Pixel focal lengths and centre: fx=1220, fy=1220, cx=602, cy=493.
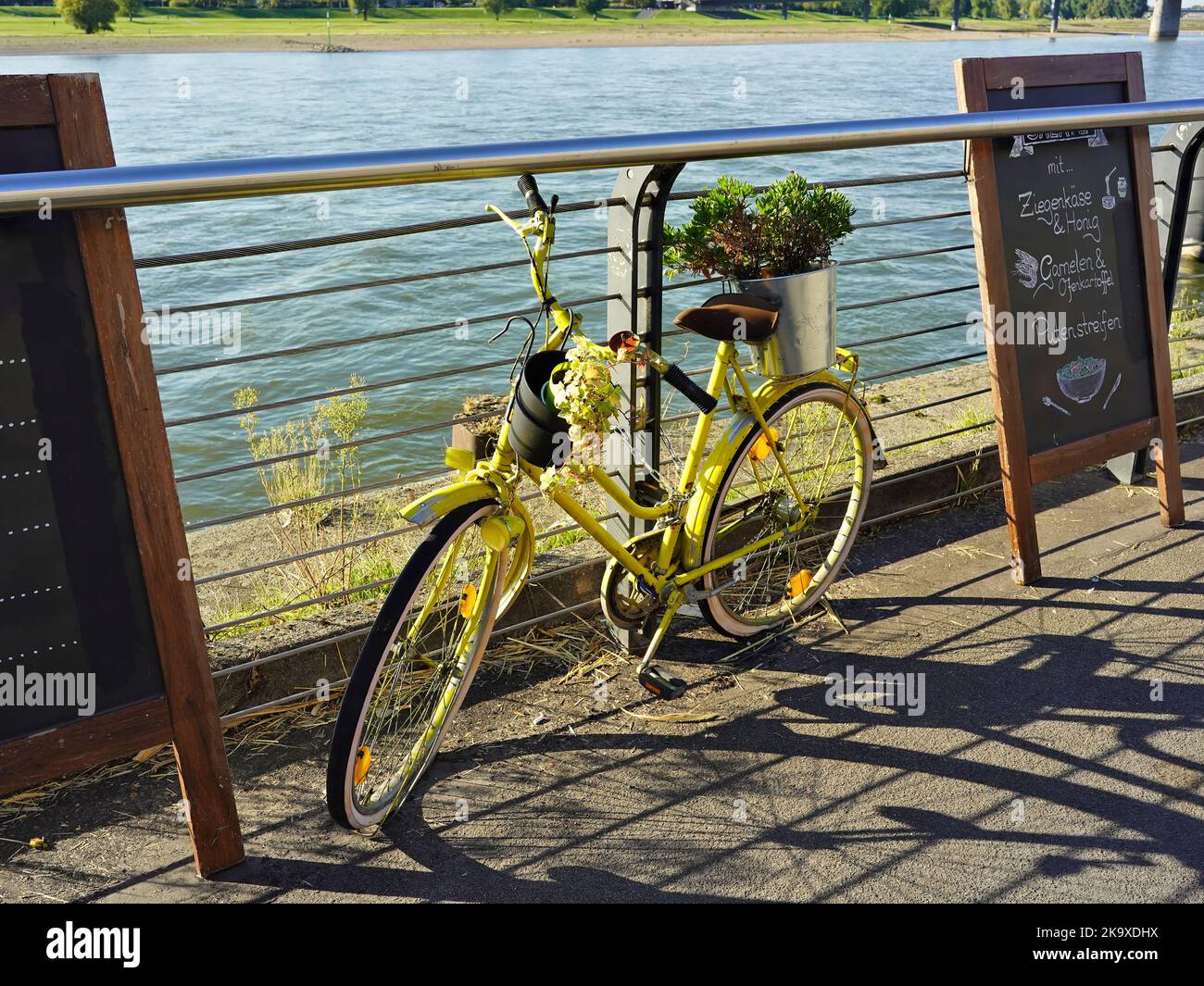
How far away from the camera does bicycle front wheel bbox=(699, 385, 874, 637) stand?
3309mm

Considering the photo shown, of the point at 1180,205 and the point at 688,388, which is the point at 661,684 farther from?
the point at 1180,205

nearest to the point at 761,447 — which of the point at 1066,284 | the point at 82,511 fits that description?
the point at 1066,284

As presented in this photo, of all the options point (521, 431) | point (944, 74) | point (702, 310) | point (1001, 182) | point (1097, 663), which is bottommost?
point (1097, 663)

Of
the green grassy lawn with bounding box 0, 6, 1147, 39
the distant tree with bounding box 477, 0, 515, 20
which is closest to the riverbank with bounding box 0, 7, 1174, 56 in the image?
the green grassy lawn with bounding box 0, 6, 1147, 39

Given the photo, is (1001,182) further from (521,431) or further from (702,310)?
(521,431)

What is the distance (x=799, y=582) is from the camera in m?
3.56

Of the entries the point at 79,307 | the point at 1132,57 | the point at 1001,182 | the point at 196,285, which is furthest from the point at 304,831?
the point at 196,285

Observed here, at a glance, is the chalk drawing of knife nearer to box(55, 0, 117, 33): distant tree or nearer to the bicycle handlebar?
the bicycle handlebar

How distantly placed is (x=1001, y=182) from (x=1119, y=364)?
840 mm

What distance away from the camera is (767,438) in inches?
129

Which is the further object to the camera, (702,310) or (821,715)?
(821,715)

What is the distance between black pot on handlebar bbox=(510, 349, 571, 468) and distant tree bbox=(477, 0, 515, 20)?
189 feet

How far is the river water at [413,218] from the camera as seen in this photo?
36.6 ft

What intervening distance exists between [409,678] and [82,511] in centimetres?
99
